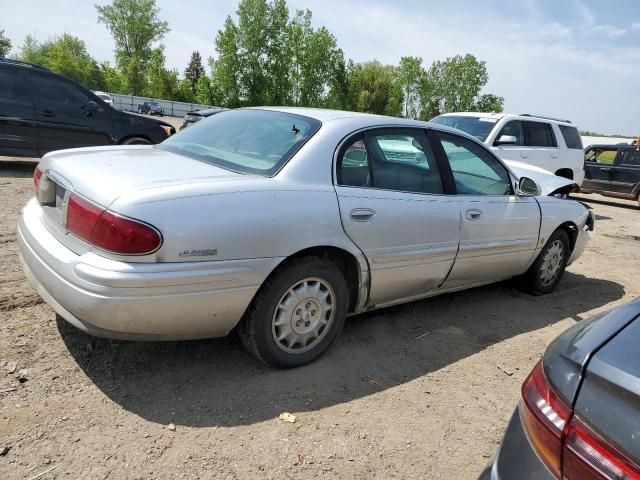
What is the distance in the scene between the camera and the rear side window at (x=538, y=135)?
9.67 m

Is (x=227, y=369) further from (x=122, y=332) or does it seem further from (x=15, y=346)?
(x=15, y=346)

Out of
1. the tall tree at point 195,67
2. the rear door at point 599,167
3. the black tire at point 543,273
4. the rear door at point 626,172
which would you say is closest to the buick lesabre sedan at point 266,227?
the black tire at point 543,273

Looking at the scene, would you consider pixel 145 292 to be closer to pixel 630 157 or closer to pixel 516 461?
pixel 516 461

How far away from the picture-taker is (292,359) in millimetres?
3035

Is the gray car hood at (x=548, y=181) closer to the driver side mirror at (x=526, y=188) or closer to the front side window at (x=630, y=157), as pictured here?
the driver side mirror at (x=526, y=188)

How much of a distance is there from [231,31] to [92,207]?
6136 centimetres

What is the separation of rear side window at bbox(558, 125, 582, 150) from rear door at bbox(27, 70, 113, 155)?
29.7ft

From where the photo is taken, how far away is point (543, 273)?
484 centimetres

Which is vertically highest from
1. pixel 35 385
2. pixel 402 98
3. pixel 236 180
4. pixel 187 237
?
pixel 402 98

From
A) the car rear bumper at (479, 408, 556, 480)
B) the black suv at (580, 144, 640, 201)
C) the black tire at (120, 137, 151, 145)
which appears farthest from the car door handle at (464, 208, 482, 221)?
the black suv at (580, 144, 640, 201)

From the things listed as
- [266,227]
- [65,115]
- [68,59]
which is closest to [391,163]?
[266,227]

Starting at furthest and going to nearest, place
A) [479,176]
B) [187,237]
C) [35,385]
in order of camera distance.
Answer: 1. [479,176]
2. [35,385]
3. [187,237]

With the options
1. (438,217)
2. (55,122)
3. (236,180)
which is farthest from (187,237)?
(55,122)

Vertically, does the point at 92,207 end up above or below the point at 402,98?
below
